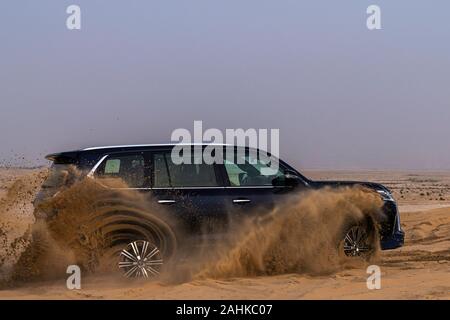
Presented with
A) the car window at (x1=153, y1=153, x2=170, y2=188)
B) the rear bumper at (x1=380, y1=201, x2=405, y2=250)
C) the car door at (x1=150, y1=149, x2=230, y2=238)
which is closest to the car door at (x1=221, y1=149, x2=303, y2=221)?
the car door at (x1=150, y1=149, x2=230, y2=238)

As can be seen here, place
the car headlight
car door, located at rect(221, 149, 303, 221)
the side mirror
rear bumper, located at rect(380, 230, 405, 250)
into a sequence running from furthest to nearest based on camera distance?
the car headlight → rear bumper, located at rect(380, 230, 405, 250) → the side mirror → car door, located at rect(221, 149, 303, 221)

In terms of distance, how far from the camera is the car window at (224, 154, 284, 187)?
1050 centimetres

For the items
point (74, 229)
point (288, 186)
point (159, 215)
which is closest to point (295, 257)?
point (288, 186)

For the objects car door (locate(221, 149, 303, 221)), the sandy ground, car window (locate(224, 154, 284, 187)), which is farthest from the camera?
car window (locate(224, 154, 284, 187))

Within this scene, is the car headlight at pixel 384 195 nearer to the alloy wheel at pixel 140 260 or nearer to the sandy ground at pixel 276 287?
the sandy ground at pixel 276 287

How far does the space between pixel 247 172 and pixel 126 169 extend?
1.67m

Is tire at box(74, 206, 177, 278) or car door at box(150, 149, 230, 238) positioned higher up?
car door at box(150, 149, 230, 238)

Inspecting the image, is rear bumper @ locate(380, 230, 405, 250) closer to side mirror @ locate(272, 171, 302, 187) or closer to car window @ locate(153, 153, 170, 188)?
side mirror @ locate(272, 171, 302, 187)

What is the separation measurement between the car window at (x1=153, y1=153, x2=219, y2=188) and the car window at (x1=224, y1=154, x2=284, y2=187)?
10.6 inches

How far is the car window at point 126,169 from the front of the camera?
32.7 feet

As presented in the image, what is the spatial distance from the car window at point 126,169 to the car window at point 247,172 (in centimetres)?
117

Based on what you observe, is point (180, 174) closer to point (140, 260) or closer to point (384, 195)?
point (140, 260)

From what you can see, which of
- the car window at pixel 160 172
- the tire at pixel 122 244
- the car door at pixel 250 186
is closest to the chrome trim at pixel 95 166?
the tire at pixel 122 244

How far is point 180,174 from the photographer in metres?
10.2
